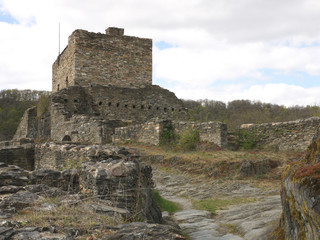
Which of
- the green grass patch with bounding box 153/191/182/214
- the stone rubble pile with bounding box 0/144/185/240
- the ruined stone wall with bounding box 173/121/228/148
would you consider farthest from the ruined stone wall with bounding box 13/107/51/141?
the green grass patch with bounding box 153/191/182/214

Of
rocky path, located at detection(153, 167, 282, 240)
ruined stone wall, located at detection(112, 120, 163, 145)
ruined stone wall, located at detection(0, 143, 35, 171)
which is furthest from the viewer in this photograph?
ruined stone wall, located at detection(112, 120, 163, 145)

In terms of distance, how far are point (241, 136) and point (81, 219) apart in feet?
32.7

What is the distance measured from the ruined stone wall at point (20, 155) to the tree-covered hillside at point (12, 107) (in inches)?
696

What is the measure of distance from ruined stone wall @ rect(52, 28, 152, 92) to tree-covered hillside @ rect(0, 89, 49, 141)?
380 inches

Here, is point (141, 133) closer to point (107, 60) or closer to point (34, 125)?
point (107, 60)

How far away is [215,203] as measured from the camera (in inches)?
292

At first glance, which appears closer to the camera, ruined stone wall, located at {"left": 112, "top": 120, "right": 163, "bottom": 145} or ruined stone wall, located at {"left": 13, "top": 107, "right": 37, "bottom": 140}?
ruined stone wall, located at {"left": 112, "top": 120, "right": 163, "bottom": 145}

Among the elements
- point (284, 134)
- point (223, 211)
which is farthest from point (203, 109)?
point (223, 211)

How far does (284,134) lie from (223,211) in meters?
5.89

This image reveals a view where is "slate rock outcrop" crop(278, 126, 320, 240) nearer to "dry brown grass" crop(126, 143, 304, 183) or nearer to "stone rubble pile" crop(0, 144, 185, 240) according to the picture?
"stone rubble pile" crop(0, 144, 185, 240)

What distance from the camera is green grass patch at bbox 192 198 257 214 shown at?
7.09 meters

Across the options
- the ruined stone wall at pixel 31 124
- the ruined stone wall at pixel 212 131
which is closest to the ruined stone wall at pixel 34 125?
the ruined stone wall at pixel 31 124

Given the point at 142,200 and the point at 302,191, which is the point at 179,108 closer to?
the point at 142,200

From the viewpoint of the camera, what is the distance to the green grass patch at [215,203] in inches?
279
